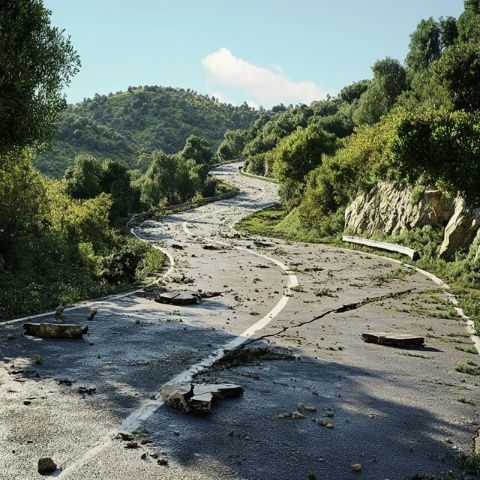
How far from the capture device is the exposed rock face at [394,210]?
30891mm

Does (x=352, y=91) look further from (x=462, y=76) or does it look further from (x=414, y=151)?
(x=414, y=151)

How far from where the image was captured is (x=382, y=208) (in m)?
37.0

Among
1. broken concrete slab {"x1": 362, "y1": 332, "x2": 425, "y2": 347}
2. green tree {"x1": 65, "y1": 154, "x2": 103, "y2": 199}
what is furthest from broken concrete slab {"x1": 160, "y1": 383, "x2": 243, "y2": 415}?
green tree {"x1": 65, "y1": 154, "x2": 103, "y2": 199}

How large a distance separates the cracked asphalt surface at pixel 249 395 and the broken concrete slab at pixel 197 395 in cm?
16

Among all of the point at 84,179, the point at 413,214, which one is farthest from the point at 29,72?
the point at 84,179

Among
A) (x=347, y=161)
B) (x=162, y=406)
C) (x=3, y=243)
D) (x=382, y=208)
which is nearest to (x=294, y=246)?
(x=382, y=208)

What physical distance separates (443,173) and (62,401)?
25.4 metres

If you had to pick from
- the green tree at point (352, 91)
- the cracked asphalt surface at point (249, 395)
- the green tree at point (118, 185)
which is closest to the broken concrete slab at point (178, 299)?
the cracked asphalt surface at point (249, 395)

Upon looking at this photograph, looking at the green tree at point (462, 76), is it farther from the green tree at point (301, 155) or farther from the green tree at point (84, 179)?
the green tree at point (84, 179)

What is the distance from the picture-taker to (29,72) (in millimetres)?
17188

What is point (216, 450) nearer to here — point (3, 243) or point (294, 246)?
point (3, 243)

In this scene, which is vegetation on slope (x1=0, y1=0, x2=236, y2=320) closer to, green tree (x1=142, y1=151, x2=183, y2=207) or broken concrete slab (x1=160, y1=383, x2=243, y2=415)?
broken concrete slab (x1=160, y1=383, x2=243, y2=415)

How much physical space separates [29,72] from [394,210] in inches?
987

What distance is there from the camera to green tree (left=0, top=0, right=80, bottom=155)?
16.2 meters
